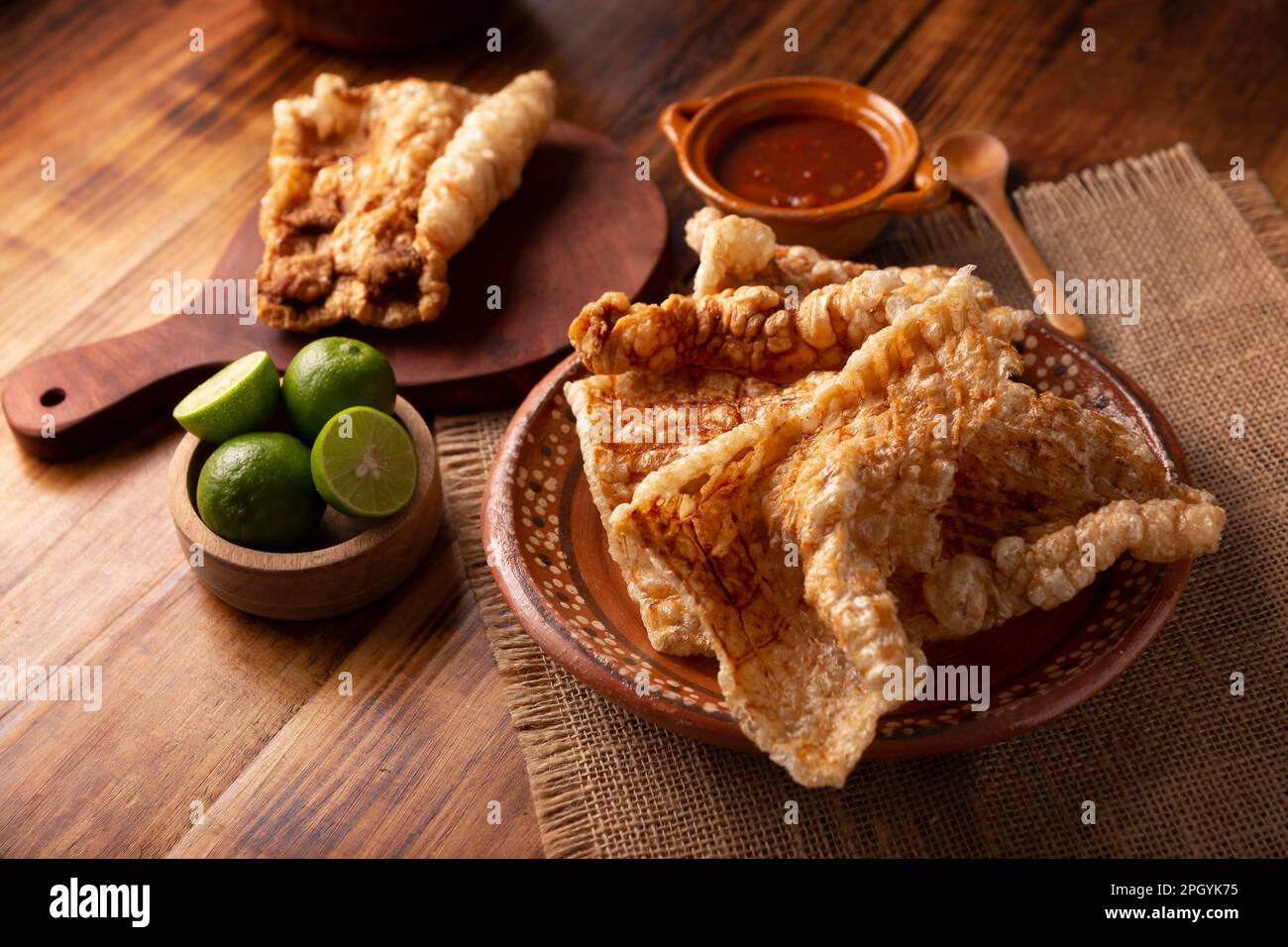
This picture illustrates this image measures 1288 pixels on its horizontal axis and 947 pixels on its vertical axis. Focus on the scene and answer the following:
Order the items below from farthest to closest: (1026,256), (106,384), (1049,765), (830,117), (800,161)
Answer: (830,117)
(800,161)
(1026,256)
(106,384)
(1049,765)

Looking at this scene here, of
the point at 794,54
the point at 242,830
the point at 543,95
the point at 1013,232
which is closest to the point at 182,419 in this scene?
the point at 242,830

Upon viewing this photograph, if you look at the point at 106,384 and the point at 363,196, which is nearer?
the point at 106,384

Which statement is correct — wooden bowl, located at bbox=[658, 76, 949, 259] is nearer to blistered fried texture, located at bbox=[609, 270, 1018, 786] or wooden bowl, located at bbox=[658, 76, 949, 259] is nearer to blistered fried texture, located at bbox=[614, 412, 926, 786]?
blistered fried texture, located at bbox=[609, 270, 1018, 786]

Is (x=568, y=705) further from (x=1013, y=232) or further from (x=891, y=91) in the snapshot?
(x=891, y=91)

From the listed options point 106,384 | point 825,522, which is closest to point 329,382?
point 106,384

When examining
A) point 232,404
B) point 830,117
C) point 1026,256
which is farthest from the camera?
point 830,117

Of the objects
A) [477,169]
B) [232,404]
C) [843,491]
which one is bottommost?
[232,404]

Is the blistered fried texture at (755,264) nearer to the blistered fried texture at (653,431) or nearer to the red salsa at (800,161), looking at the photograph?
the blistered fried texture at (653,431)

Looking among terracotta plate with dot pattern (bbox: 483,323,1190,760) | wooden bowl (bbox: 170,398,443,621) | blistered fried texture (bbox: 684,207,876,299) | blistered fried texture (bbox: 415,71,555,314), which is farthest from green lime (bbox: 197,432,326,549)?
blistered fried texture (bbox: 684,207,876,299)

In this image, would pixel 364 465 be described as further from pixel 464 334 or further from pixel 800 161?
pixel 800 161
